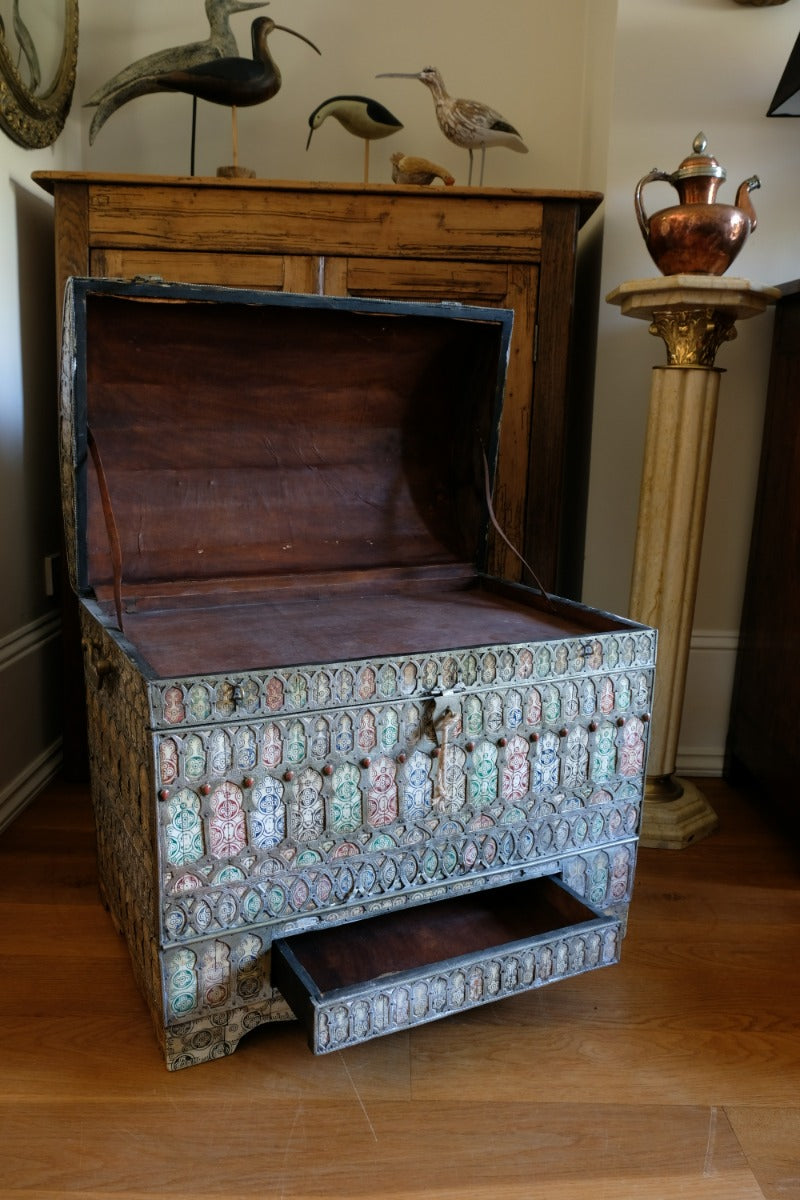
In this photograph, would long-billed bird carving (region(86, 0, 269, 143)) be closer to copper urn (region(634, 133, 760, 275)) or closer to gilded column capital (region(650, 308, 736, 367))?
copper urn (region(634, 133, 760, 275))

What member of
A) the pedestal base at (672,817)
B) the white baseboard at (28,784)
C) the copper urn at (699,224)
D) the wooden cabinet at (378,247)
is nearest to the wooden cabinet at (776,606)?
the pedestal base at (672,817)

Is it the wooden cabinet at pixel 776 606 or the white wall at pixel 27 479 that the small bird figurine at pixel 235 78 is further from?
the wooden cabinet at pixel 776 606

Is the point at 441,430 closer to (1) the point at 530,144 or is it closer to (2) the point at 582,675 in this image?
(2) the point at 582,675

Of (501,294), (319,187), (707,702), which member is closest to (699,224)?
(501,294)

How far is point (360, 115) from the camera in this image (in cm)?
220

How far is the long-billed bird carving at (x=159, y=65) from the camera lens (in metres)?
2.11

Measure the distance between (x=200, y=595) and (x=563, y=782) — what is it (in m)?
0.76

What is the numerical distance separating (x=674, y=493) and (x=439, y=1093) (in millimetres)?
1332

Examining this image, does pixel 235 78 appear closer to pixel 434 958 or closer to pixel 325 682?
pixel 325 682

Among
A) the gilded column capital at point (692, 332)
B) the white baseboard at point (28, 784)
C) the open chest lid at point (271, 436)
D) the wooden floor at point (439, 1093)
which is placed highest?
the gilded column capital at point (692, 332)

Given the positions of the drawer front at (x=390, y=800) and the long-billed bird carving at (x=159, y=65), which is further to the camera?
the long-billed bird carving at (x=159, y=65)

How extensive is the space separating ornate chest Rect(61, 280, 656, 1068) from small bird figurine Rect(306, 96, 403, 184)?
2.55 feet

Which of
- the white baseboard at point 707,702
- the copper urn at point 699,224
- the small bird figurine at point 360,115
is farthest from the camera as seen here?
the white baseboard at point 707,702

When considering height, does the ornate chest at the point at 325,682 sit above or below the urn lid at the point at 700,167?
below
